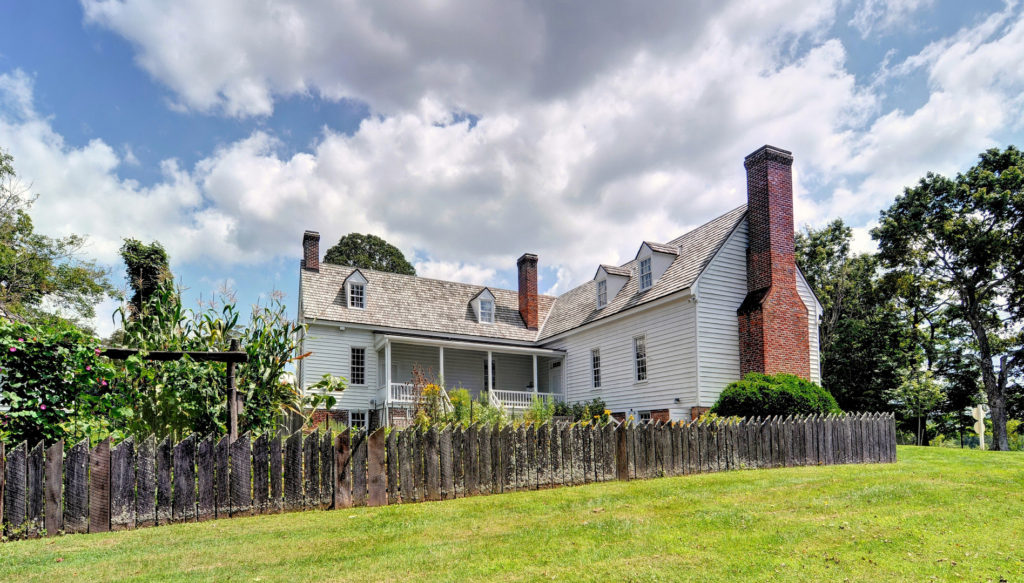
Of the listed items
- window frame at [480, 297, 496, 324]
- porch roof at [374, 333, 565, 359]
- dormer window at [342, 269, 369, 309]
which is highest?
dormer window at [342, 269, 369, 309]

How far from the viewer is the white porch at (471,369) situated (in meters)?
22.7

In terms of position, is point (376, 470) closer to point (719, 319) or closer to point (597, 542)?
point (597, 542)

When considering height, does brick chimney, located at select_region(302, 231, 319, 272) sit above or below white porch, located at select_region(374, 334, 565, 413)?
above

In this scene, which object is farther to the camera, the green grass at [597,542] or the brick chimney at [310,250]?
the brick chimney at [310,250]

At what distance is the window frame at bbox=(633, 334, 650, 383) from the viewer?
803 inches

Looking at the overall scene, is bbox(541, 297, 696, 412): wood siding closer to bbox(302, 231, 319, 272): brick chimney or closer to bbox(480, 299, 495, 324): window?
bbox(480, 299, 495, 324): window

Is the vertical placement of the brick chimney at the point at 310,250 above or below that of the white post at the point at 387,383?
above

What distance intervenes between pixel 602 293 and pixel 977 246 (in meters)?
15.1

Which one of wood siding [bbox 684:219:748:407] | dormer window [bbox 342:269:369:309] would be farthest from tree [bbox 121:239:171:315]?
wood siding [bbox 684:219:748:407]

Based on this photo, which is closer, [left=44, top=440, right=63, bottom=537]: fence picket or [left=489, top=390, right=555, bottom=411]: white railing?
[left=44, top=440, right=63, bottom=537]: fence picket

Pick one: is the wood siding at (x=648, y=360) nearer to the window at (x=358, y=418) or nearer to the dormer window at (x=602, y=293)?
the dormer window at (x=602, y=293)

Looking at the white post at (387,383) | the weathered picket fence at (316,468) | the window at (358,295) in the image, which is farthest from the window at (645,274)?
the window at (358,295)

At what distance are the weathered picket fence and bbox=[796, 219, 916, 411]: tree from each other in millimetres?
23373

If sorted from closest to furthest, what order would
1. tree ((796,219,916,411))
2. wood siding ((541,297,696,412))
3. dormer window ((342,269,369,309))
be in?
wood siding ((541,297,696,412)) → dormer window ((342,269,369,309)) → tree ((796,219,916,411))
